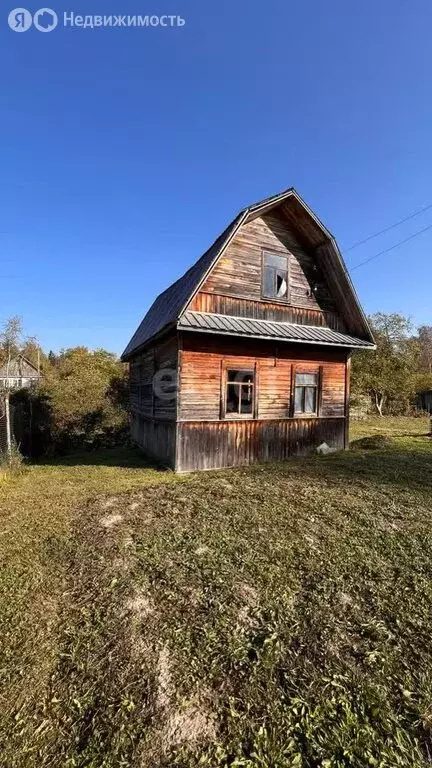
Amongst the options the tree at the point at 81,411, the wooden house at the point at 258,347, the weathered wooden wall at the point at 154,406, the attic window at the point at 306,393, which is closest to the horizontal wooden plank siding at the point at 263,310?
the wooden house at the point at 258,347

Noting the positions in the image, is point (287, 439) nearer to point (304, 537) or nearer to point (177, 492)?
point (177, 492)

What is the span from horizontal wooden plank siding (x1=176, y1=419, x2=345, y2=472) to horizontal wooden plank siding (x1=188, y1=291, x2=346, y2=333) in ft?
9.58

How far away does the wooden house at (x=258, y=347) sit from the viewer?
374 inches

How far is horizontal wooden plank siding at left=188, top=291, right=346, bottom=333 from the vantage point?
9.70 metres

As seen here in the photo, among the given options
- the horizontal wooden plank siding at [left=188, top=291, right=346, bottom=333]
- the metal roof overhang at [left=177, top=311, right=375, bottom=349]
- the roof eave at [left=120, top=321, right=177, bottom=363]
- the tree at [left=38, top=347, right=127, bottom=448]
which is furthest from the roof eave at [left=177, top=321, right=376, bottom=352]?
the tree at [left=38, top=347, right=127, bottom=448]

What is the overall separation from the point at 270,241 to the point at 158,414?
19.6 feet

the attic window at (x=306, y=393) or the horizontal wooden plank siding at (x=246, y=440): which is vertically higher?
the attic window at (x=306, y=393)

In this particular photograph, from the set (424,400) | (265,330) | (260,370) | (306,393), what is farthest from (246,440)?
(424,400)

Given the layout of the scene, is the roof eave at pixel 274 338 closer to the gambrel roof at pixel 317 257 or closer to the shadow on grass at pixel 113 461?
the gambrel roof at pixel 317 257

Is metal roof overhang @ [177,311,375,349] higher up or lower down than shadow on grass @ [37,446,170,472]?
higher up

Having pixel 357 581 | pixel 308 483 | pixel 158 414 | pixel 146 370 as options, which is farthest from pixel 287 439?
pixel 357 581

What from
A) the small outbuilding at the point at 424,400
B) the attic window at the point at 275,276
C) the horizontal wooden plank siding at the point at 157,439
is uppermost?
the attic window at the point at 275,276

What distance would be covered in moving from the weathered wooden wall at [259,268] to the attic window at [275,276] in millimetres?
170

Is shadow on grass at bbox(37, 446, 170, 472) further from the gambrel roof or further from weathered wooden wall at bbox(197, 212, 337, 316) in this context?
weathered wooden wall at bbox(197, 212, 337, 316)
